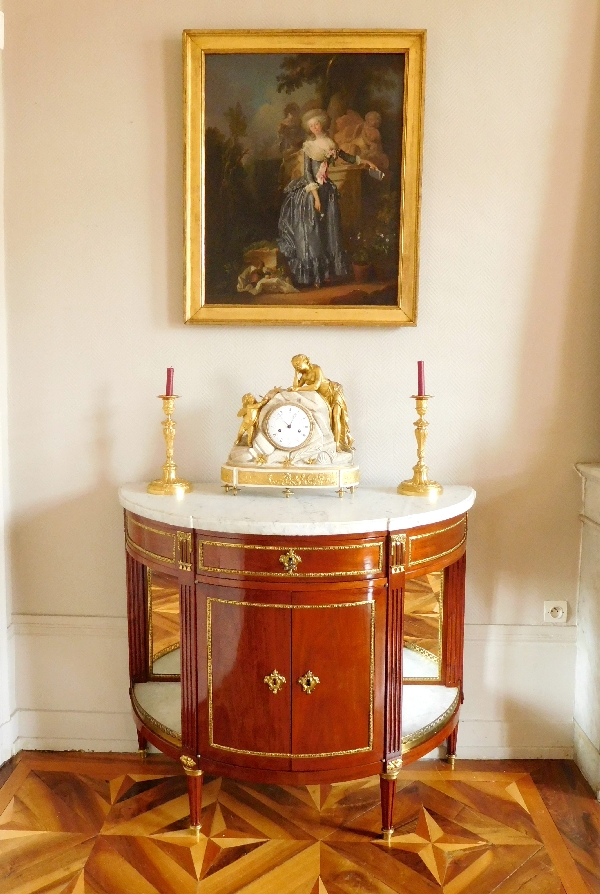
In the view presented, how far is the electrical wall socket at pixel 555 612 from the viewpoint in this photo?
8.66ft

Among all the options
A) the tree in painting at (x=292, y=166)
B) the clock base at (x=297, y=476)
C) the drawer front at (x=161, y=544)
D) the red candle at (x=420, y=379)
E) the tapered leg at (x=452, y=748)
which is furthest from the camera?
the tapered leg at (x=452, y=748)

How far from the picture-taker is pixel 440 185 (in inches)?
98.2

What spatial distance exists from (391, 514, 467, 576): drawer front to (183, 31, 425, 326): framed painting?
828 mm

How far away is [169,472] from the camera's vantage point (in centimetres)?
238

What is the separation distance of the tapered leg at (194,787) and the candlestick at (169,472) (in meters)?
0.88

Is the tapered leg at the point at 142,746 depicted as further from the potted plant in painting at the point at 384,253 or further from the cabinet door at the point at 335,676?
the potted plant in painting at the point at 384,253

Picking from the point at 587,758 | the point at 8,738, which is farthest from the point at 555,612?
the point at 8,738

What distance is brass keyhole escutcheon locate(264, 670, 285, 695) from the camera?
2.01m

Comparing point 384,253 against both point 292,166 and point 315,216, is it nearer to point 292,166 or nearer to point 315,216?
point 315,216

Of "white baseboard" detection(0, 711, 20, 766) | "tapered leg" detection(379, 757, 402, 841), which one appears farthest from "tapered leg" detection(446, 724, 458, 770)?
"white baseboard" detection(0, 711, 20, 766)

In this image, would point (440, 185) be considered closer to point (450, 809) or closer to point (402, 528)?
point (402, 528)

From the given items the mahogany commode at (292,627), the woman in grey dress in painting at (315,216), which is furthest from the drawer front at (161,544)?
the woman in grey dress in painting at (315,216)

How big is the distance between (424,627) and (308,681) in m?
0.70

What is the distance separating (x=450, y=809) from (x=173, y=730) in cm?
101
